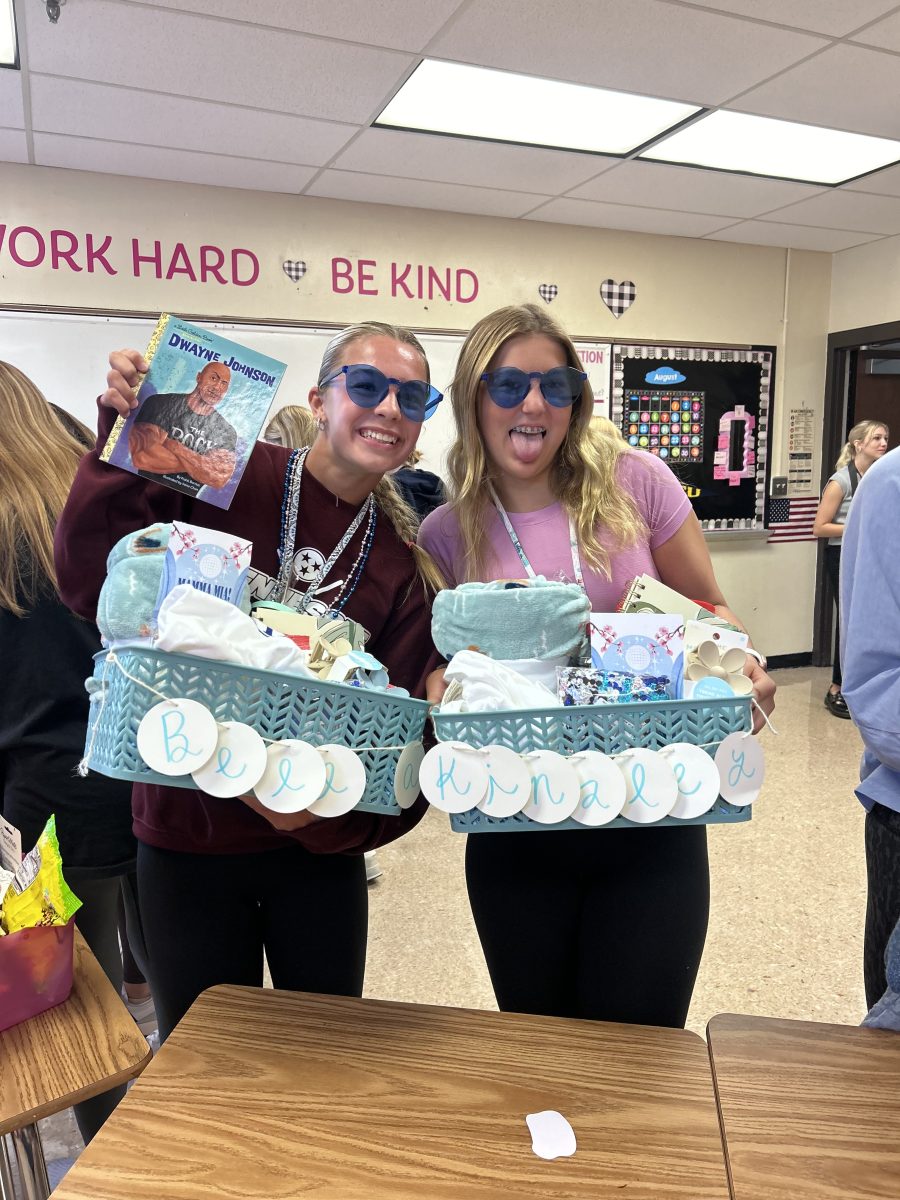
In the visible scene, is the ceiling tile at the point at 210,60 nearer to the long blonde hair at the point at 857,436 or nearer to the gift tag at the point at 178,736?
the gift tag at the point at 178,736

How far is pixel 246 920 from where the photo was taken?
1219 mm

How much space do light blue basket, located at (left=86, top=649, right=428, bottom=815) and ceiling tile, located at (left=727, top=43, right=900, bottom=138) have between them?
318cm

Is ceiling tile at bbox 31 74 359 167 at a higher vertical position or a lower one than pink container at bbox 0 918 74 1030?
higher

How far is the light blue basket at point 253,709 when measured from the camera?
91 cm

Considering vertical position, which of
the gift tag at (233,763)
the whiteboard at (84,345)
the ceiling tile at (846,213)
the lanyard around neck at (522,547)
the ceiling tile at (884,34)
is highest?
the ceiling tile at (884,34)

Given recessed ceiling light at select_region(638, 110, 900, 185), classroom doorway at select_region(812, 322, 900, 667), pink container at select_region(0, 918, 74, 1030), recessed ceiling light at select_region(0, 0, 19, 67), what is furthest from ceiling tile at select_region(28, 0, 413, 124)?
classroom doorway at select_region(812, 322, 900, 667)

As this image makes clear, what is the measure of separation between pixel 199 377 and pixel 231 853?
67 centimetres

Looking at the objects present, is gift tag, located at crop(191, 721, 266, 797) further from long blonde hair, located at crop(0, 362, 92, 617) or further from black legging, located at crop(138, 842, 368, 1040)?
long blonde hair, located at crop(0, 362, 92, 617)

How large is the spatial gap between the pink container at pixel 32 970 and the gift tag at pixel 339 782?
1.37 feet

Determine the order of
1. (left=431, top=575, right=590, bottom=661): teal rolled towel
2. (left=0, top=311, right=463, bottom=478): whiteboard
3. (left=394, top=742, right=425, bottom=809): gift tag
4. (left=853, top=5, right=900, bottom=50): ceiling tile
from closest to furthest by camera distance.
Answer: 1. (left=394, top=742, right=425, bottom=809): gift tag
2. (left=431, top=575, right=590, bottom=661): teal rolled towel
3. (left=853, top=5, right=900, bottom=50): ceiling tile
4. (left=0, top=311, right=463, bottom=478): whiteboard

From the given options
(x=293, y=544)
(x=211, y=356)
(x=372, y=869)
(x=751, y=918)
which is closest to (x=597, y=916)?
(x=293, y=544)

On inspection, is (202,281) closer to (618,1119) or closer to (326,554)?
(326,554)

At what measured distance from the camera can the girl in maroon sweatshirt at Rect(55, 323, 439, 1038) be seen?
3.83 ft

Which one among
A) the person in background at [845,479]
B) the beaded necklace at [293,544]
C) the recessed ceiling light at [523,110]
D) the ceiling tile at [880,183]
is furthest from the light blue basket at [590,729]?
the ceiling tile at [880,183]
